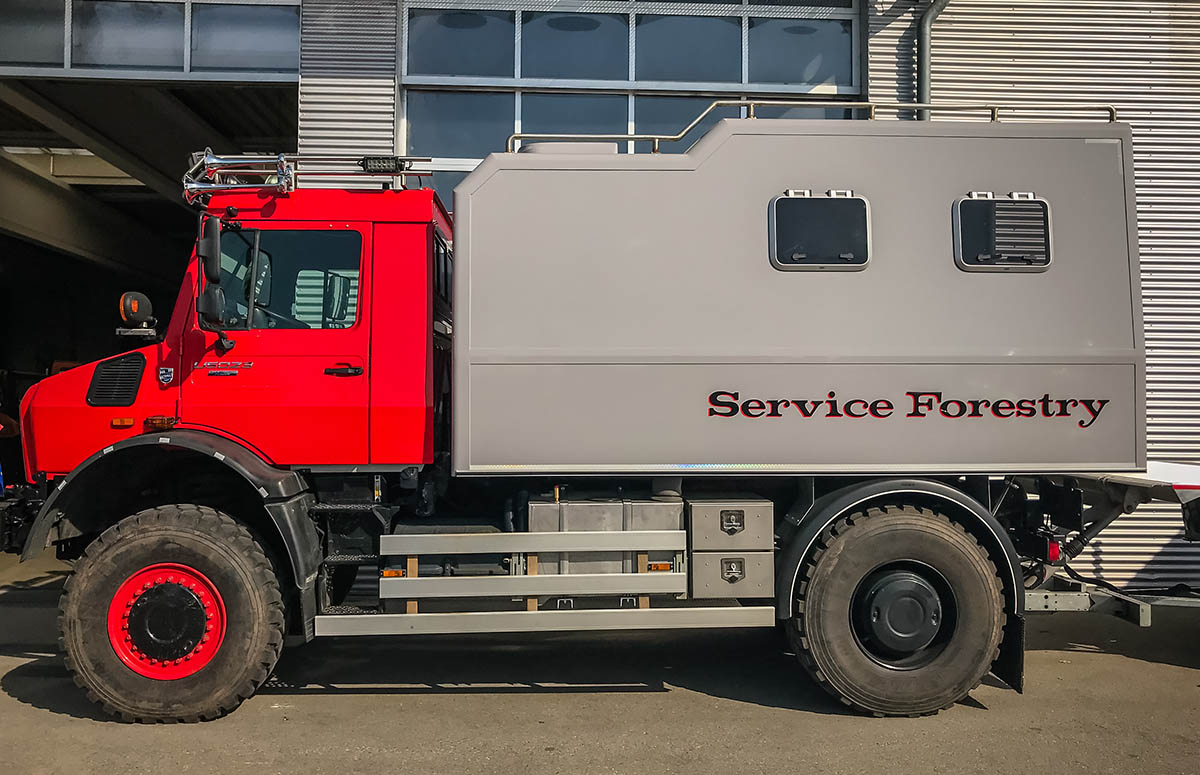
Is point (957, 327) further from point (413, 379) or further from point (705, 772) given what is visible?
point (413, 379)

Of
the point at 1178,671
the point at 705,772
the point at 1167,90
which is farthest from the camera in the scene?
the point at 1167,90

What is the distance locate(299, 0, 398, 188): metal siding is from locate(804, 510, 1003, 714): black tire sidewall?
5.91m

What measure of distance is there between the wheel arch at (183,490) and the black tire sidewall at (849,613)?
9.99ft

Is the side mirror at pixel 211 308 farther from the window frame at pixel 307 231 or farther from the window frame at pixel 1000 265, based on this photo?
the window frame at pixel 1000 265

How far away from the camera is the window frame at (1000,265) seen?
4770mm

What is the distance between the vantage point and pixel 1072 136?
4.83 metres

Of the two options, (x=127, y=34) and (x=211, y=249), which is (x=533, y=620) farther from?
(x=127, y=34)

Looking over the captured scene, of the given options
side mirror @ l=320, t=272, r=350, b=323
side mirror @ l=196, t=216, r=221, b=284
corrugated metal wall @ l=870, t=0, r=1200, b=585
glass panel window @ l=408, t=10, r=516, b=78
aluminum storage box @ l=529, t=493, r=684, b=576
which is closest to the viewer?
side mirror @ l=196, t=216, r=221, b=284

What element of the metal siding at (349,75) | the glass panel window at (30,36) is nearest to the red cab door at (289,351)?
the metal siding at (349,75)

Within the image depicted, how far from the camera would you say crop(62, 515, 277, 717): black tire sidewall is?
4.61 metres

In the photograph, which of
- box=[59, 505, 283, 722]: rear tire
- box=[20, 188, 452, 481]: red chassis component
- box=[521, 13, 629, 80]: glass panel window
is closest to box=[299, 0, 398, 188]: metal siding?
box=[521, 13, 629, 80]: glass panel window

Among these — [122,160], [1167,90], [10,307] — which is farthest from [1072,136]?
[10,307]

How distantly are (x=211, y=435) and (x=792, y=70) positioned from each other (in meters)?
6.82

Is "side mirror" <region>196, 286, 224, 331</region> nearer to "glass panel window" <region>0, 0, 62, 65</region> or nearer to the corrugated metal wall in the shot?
"glass panel window" <region>0, 0, 62, 65</region>
